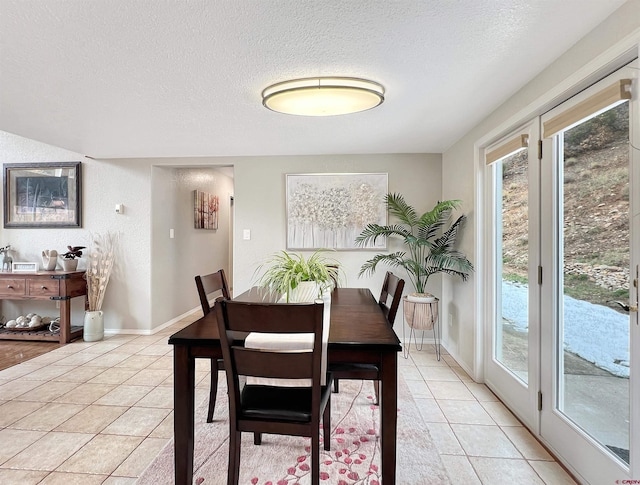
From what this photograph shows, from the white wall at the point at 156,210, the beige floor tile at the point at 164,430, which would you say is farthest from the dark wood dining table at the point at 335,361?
the white wall at the point at 156,210

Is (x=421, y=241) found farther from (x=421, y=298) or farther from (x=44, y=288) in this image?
(x=44, y=288)

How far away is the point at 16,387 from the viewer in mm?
2844

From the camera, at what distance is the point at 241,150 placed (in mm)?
3971

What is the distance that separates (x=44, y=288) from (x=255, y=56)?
12.0 feet

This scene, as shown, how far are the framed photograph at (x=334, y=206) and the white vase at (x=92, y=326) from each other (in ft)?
8.03

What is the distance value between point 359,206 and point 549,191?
88.5 inches

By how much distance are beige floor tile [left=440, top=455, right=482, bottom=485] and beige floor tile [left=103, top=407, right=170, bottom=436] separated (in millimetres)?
1749

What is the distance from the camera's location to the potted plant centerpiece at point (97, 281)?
406 cm

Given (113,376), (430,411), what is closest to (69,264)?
(113,376)

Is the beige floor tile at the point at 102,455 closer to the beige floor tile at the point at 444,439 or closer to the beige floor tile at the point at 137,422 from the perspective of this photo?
the beige floor tile at the point at 137,422

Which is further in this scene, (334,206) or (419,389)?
(334,206)

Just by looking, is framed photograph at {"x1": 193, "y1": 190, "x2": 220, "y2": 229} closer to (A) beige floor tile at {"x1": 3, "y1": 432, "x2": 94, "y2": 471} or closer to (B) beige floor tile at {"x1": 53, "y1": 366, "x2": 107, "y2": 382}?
(B) beige floor tile at {"x1": 53, "y1": 366, "x2": 107, "y2": 382}

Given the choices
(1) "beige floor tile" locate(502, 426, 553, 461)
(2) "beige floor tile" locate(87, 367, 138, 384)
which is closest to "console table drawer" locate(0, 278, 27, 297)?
(2) "beige floor tile" locate(87, 367, 138, 384)

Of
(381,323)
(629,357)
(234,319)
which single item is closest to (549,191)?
(629,357)
